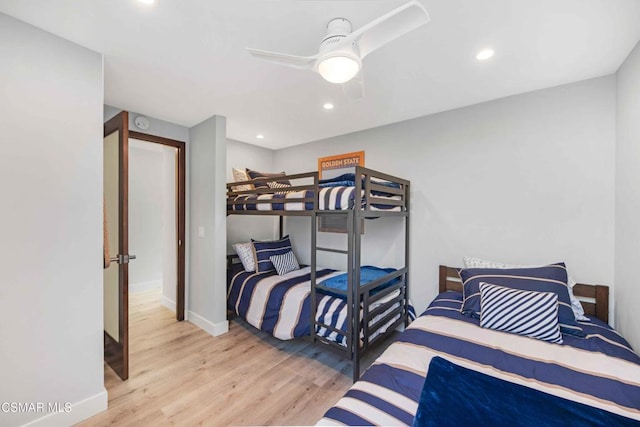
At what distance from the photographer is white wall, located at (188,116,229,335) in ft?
9.10

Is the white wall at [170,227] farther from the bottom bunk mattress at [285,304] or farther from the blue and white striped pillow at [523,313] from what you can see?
the blue and white striped pillow at [523,313]

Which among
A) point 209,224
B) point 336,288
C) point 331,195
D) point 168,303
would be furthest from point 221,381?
point 168,303

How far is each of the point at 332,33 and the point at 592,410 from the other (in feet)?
6.24

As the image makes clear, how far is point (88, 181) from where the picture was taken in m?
1.66

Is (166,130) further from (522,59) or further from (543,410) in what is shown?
(543,410)

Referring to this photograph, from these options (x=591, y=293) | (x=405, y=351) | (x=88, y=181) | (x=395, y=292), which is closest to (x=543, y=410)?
(x=405, y=351)

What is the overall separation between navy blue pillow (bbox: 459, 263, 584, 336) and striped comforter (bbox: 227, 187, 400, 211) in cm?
94

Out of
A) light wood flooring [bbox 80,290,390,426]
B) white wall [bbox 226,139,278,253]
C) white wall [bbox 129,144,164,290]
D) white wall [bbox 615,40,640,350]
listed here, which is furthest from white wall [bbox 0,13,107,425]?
white wall [bbox 615,40,640,350]

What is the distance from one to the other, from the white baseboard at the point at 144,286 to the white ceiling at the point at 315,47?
9.91ft

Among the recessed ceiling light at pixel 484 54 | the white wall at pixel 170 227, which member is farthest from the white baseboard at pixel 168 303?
the recessed ceiling light at pixel 484 54

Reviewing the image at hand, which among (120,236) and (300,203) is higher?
(300,203)

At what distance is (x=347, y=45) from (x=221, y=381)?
246 centimetres

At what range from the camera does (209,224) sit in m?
2.83

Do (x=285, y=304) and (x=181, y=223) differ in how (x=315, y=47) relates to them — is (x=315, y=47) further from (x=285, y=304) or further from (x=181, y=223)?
(x=181, y=223)
